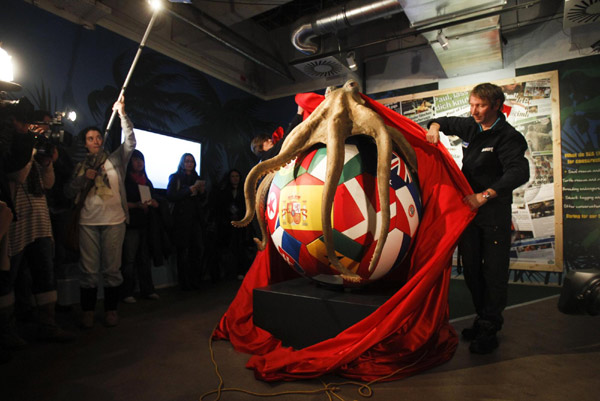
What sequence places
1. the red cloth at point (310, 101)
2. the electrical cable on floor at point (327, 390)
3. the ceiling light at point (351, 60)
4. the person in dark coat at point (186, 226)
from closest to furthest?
the electrical cable on floor at point (327, 390) → the red cloth at point (310, 101) → the person in dark coat at point (186, 226) → the ceiling light at point (351, 60)

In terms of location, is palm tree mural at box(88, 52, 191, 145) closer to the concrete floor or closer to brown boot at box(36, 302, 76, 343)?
brown boot at box(36, 302, 76, 343)

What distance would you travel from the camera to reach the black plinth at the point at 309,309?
1.75m

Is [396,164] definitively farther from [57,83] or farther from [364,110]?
[57,83]

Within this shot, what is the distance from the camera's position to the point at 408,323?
68.7 inches

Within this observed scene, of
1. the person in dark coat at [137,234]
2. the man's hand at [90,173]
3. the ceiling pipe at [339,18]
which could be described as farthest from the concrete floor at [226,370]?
the ceiling pipe at [339,18]

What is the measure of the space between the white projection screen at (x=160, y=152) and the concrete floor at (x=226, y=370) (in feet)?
7.28

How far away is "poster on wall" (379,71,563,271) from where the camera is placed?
4465mm

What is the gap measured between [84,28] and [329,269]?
4.06m

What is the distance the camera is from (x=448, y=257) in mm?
1873

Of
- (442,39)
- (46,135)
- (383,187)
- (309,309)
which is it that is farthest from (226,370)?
(442,39)

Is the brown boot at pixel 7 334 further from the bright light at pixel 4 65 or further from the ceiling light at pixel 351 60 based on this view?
the ceiling light at pixel 351 60

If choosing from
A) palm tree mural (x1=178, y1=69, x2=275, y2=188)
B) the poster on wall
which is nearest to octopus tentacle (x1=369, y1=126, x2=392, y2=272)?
the poster on wall

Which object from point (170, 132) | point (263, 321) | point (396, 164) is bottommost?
point (263, 321)

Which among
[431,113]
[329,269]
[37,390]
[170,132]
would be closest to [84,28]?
[170,132]
